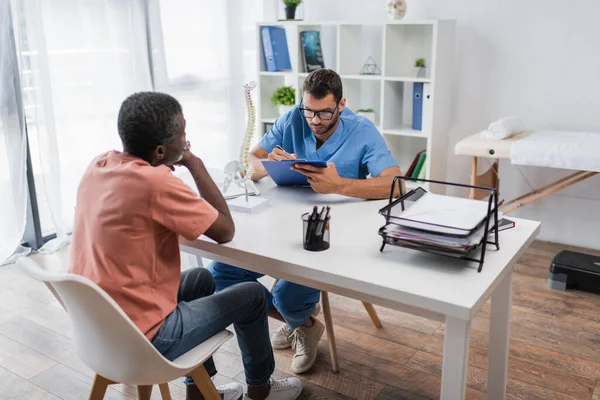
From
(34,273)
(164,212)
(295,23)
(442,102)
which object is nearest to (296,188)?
(164,212)

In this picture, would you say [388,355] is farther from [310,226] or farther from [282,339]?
[310,226]

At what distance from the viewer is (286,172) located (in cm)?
211

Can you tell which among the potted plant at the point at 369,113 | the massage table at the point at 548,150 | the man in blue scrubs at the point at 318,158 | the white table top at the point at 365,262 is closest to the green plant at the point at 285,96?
the potted plant at the point at 369,113

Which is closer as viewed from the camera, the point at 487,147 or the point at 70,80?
the point at 487,147

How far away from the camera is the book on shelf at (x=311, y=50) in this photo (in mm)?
3938

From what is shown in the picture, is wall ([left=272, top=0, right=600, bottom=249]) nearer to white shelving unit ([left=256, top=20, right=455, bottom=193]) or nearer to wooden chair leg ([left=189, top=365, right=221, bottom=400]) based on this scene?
white shelving unit ([left=256, top=20, right=455, bottom=193])

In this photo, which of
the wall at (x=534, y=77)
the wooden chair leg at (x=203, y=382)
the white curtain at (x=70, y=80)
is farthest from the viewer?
the wall at (x=534, y=77)

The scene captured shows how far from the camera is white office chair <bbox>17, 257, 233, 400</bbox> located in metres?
1.26

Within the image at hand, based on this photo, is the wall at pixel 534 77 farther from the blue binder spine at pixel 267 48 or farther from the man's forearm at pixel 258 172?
the man's forearm at pixel 258 172

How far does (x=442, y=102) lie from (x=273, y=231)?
87.6 inches

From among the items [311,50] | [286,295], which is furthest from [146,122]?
[311,50]

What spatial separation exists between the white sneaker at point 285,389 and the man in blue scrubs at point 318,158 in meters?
0.15

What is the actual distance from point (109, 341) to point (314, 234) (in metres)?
0.57

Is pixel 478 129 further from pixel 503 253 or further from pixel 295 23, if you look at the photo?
pixel 503 253
